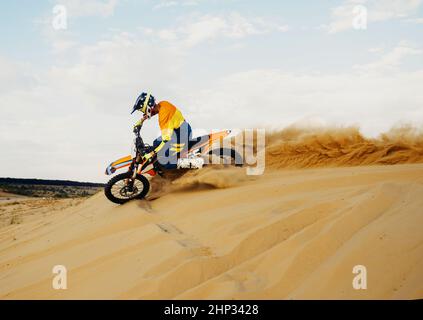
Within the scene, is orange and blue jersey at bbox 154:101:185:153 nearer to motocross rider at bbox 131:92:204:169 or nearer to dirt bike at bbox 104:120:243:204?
motocross rider at bbox 131:92:204:169

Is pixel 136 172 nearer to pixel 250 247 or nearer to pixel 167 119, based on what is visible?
pixel 167 119

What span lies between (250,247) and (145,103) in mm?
4038

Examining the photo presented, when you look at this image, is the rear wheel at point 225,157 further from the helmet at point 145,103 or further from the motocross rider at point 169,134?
the helmet at point 145,103

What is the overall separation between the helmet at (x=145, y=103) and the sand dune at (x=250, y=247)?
175cm

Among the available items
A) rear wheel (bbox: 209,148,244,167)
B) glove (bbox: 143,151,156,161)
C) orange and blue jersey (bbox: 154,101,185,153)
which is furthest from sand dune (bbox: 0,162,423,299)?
rear wheel (bbox: 209,148,244,167)

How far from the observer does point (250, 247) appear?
4312 mm

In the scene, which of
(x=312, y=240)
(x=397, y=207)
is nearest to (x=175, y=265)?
(x=312, y=240)

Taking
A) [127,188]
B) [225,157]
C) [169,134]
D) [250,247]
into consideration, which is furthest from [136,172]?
[250,247]

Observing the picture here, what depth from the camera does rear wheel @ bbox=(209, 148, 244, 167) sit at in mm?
8305

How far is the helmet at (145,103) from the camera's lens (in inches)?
296

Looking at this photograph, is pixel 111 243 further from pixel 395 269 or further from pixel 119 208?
pixel 395 269

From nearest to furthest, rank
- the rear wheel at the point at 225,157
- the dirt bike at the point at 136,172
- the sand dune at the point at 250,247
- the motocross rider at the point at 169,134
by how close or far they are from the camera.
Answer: the sand dune at the point at 250,247 → the dirt bike at the point at 136,172 → the motocross rider at the point at 169,134 → the rear wheel at the point at 225,157

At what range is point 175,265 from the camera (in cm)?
413

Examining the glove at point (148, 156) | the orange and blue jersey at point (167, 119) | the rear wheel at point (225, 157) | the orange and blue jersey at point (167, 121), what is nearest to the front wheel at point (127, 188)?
the glove at point (148, 156)
